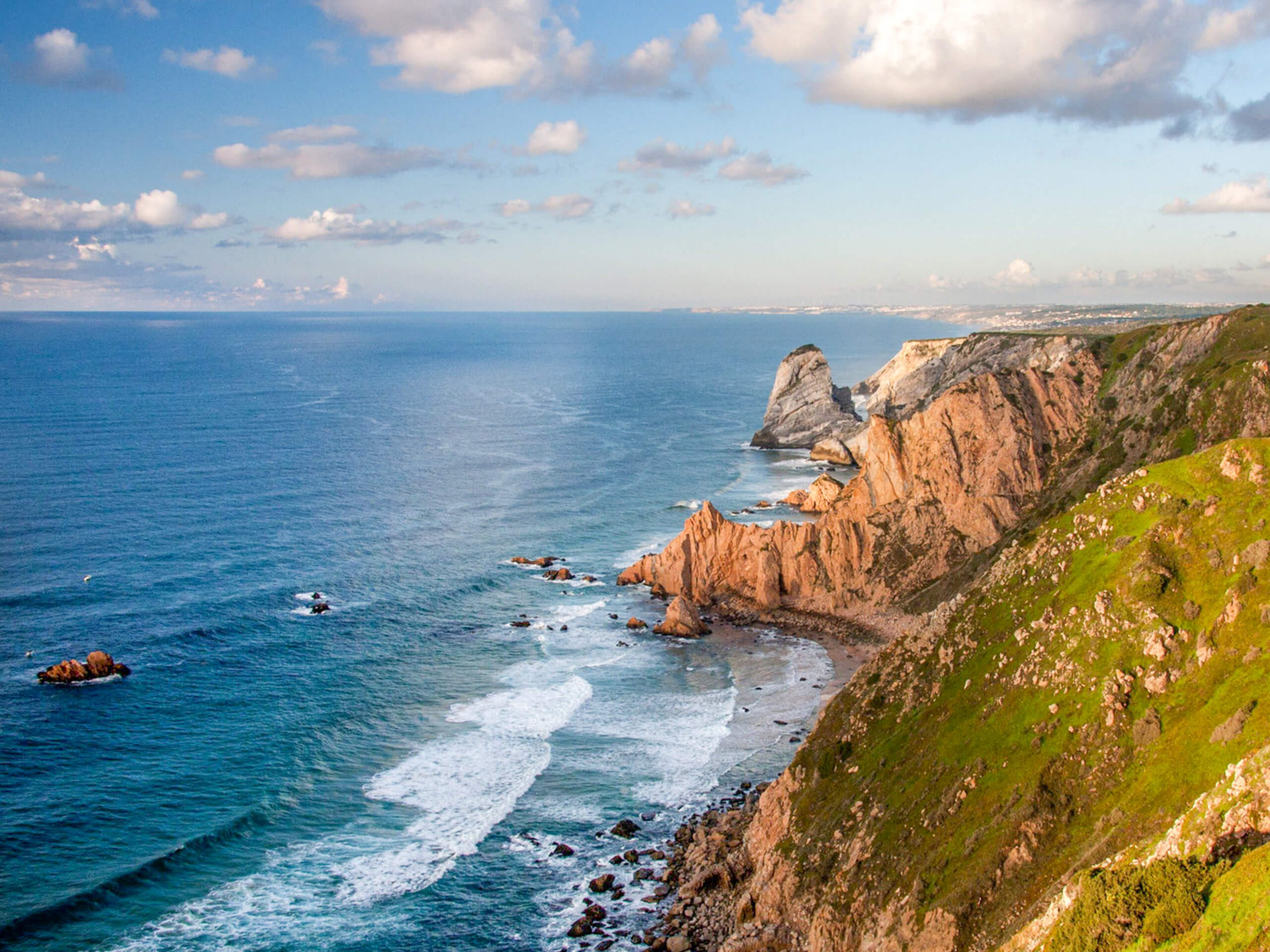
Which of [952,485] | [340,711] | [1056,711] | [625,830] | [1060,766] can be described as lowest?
[625,830]

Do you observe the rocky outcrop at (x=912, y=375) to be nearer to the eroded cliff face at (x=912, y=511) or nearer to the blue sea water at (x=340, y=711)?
the blue sea water at (x=340, y=711)

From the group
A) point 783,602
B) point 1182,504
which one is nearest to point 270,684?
point 783,602

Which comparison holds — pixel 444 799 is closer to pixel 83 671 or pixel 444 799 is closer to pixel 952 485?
pixel 83 671

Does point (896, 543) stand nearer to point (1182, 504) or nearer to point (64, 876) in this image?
point (1182, 504)

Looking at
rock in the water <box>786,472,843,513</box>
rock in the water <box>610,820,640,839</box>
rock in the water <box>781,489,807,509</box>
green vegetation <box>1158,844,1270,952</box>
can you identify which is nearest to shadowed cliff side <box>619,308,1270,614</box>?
rock in the water <box>786,472,843,513</box>

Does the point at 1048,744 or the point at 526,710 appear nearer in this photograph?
the point at 1048,744

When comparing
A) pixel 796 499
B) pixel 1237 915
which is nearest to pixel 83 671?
pixel 1237 915

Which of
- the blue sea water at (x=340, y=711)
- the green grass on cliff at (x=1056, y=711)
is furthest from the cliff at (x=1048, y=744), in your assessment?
the blue sea water at (x=340, y=711)
